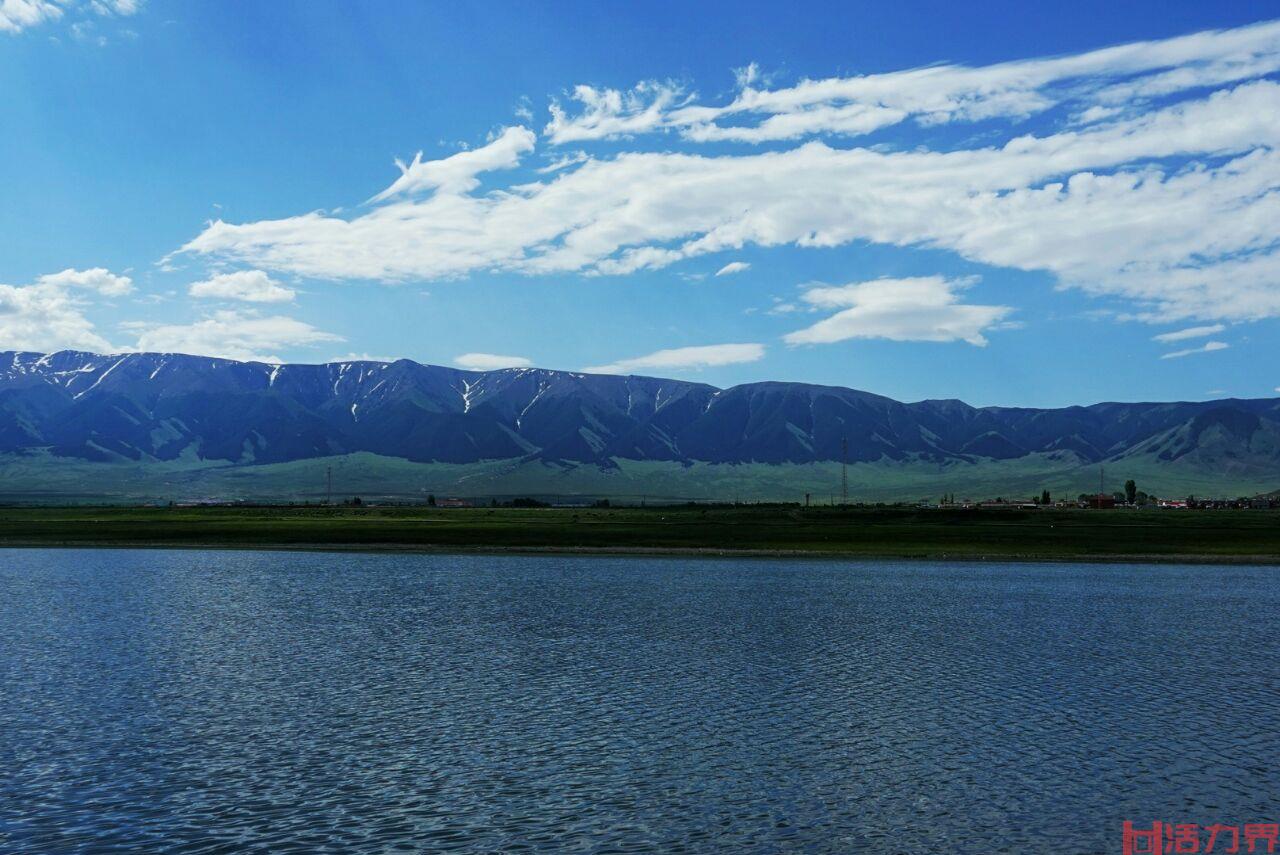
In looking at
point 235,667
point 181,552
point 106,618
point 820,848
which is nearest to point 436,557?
point 181,552

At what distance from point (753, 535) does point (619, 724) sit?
11462 cm

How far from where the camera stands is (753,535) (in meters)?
149

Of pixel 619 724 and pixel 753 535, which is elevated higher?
pixel 753 535

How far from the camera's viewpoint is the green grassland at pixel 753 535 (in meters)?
135

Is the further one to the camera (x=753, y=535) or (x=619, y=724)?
(x=753, y=535)

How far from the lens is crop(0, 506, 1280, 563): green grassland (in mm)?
134625

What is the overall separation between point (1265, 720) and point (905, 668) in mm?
15251

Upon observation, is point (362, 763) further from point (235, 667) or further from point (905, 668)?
point (905, 668)

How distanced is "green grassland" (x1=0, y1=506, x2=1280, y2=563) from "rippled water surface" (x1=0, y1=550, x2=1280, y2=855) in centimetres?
6018

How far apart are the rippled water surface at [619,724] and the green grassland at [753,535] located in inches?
2369

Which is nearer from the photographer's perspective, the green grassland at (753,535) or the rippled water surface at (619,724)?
the rippled water surface at (619,724)

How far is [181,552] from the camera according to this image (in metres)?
128

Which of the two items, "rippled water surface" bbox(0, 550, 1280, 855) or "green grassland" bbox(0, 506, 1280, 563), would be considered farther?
"green grassland" bbox(0, 506, 1280, 563)

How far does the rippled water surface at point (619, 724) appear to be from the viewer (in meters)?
25.4
